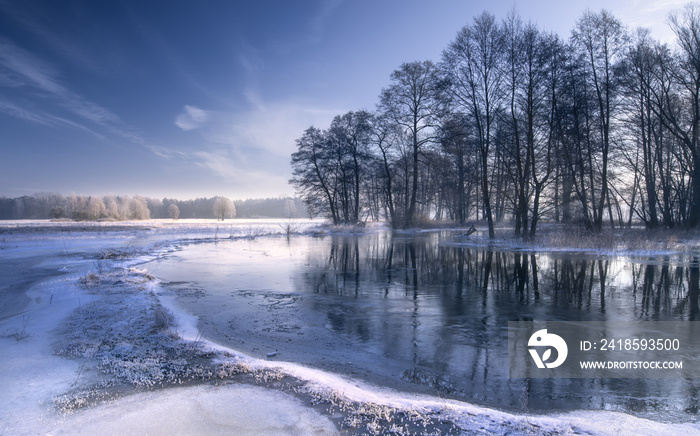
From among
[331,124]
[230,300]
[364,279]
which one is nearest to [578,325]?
[364,279]

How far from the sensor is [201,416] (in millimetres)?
3154

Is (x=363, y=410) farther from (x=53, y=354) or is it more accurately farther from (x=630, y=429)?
(x=53, y=354)

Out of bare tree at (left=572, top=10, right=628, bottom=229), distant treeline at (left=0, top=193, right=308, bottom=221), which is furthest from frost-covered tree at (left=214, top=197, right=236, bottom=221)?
bare tree at (left=572, top=10, right=628, bottom=229)

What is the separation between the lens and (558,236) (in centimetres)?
1883

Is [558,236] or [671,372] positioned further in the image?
[558,236]

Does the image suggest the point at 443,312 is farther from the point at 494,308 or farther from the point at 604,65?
the point at 604,65

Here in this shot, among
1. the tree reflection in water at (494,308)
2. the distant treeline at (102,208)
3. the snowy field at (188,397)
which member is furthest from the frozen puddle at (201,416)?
the distant treeline at (102,208)

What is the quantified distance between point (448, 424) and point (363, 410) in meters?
0.75
